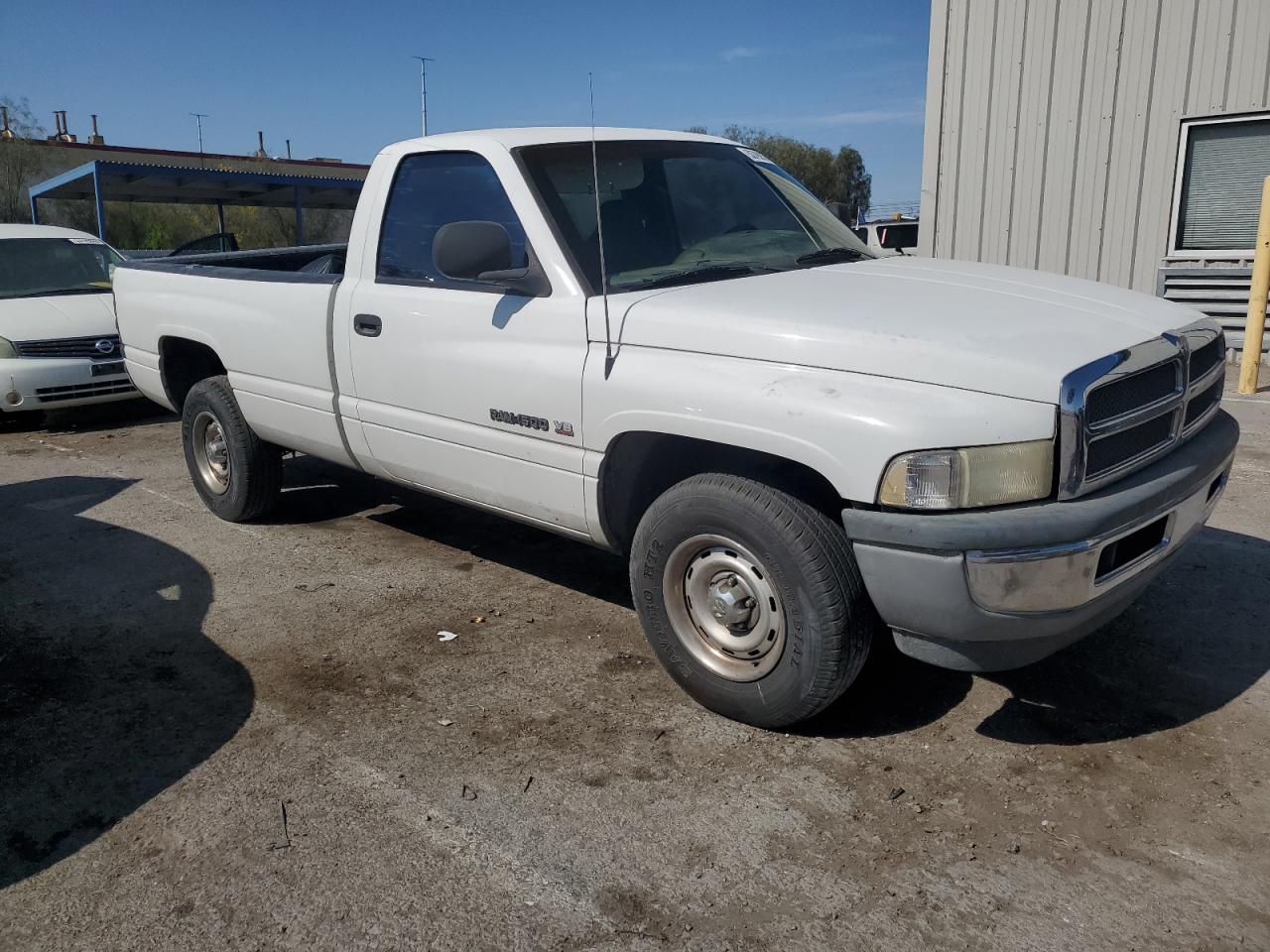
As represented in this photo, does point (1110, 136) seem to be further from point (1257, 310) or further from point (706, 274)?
point (706, 274)

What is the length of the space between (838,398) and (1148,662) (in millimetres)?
1862

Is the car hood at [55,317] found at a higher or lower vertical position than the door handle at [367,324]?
lower

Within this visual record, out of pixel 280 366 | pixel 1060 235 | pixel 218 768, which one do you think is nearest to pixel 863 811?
pixel 218 768

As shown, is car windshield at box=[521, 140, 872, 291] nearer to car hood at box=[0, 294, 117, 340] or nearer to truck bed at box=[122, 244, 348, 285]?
truck bed at box=[122, 244, 348, 285]

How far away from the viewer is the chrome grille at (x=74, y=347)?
8.55m

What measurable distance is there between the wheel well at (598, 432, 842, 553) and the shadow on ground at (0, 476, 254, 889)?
150cm

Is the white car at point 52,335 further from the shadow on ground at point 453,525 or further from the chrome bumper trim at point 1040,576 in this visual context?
the chrome bumper trim at point 1040,576

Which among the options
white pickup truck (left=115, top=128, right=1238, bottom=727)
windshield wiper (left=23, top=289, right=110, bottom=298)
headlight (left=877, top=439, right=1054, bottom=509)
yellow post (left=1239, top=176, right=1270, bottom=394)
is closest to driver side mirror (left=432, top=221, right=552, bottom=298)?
white pickup truck (left=115, top=128, right=1238, bottom=727)

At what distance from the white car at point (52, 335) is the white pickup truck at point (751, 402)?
180 inches

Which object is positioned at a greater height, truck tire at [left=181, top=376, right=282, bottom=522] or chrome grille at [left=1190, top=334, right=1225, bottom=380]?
chrome grille at [left=1190, top=334, right=1225, bottom=380]

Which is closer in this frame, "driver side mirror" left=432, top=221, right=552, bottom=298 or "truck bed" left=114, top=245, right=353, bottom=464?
"driver side mirror" left=432, top=221, right=552, bottom=298

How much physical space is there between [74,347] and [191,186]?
1331cm

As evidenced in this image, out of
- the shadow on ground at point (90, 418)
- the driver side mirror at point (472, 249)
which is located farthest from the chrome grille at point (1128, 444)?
the shadow on ground at point (90, 418)

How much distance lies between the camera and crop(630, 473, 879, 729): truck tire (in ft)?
10.2
